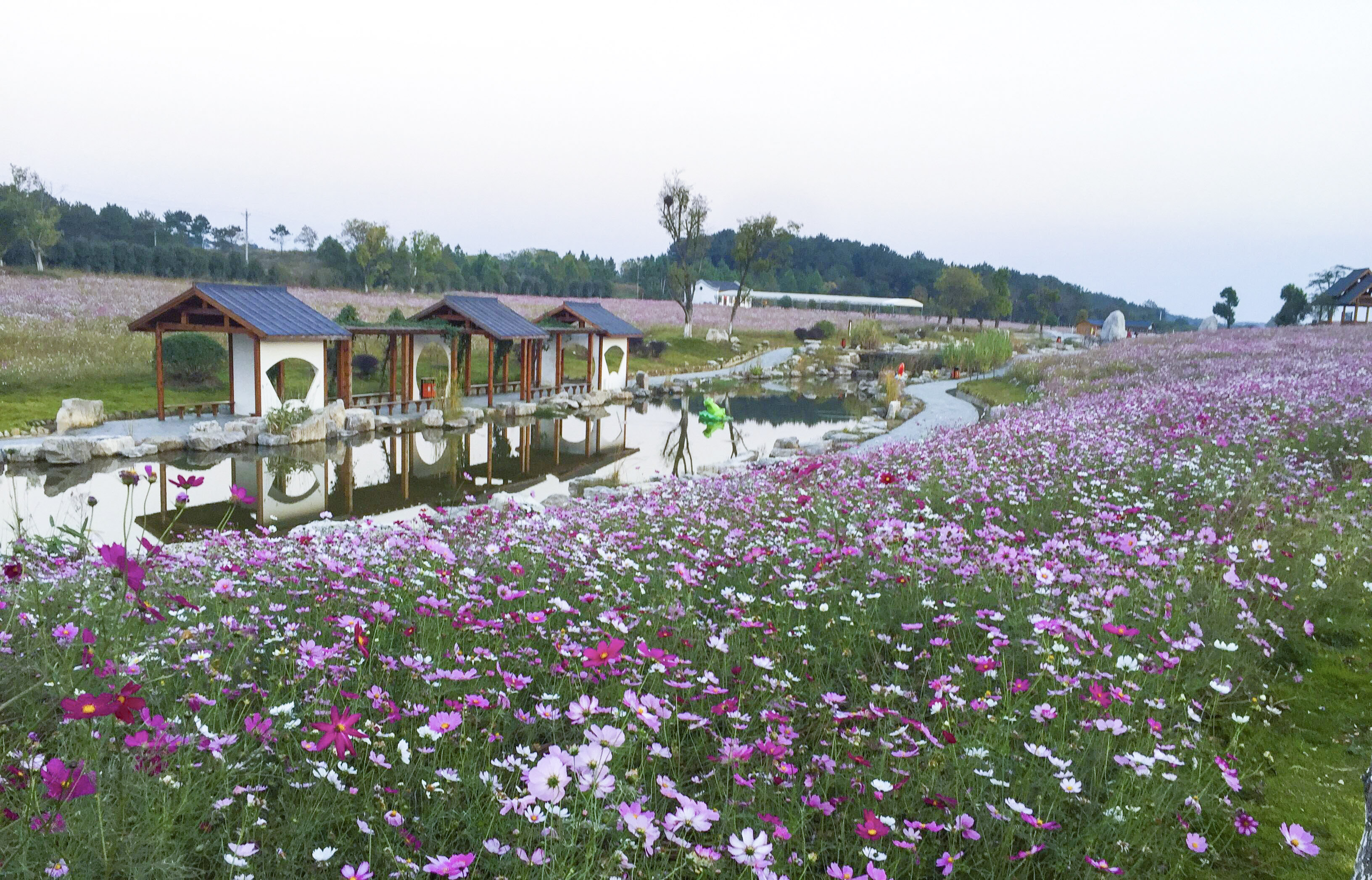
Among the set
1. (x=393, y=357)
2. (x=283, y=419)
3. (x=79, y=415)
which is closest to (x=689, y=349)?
(x=393, y=357)

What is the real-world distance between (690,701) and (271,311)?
1812 cm

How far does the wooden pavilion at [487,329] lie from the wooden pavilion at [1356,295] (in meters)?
42.5

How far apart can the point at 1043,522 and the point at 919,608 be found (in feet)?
8.16

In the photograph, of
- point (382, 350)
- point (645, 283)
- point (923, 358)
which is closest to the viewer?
point (382, 350)

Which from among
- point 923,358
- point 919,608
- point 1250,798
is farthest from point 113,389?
point 923,358

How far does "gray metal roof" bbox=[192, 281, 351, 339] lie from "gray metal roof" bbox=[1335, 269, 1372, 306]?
1991 inches

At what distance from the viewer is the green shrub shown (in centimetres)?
2077

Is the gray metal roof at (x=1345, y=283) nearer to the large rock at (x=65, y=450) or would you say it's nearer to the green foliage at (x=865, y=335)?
the green foliage at (x=865, y=335)

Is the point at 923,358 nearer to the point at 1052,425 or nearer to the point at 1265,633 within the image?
the point at 1052,425

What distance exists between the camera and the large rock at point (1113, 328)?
2031 inches

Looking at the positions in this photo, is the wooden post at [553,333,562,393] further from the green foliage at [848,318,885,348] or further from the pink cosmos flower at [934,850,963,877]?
the pink cosmos flower at [934,850,963,877]

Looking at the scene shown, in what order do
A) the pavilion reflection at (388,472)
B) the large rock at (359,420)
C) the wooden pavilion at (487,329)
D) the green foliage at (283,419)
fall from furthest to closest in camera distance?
the wooden pavilion at (487,329)
the large rock at (359,420)
the green foliage at (283,419)
the pavilion reflection at (388,472)

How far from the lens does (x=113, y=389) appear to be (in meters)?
20.2

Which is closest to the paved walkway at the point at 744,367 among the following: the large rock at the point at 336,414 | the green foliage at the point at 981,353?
the green foliage at the point at 981,353
